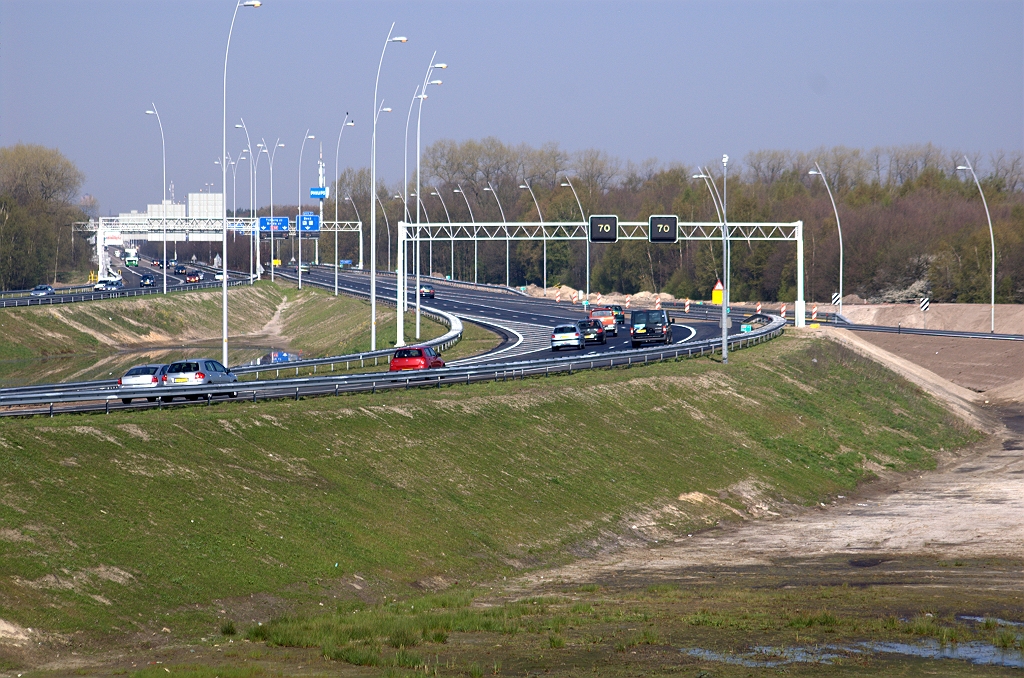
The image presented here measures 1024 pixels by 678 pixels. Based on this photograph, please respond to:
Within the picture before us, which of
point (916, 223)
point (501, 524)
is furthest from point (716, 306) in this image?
point (501, 524)

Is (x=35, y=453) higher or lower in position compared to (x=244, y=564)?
higher

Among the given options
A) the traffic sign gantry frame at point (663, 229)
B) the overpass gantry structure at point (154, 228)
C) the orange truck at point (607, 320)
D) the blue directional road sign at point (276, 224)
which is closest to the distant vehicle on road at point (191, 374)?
the traffic sign gantry frame at point (663, 229)

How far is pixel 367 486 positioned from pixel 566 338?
37956 mm

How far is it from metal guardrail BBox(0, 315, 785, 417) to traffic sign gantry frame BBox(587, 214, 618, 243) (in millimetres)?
12180

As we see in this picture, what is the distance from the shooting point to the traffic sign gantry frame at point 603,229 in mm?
72625

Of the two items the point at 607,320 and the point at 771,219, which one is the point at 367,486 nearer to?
the point at 607,320

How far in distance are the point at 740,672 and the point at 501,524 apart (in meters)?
13.2

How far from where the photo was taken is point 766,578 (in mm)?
26984

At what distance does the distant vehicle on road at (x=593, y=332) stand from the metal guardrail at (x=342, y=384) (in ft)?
27.8

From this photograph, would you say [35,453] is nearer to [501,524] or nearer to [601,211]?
[501,524]

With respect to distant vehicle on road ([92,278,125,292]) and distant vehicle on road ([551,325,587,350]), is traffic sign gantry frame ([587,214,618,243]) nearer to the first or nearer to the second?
distant vehicle on road ([551,325,587,350])

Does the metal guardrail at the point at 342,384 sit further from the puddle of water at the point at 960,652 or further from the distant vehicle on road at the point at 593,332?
the puddle of water at the point at 960,652

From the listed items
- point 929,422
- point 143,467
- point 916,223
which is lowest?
point 929,422

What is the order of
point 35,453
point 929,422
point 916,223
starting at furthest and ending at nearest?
point 916,223 → point 929,422 → point 35,453
